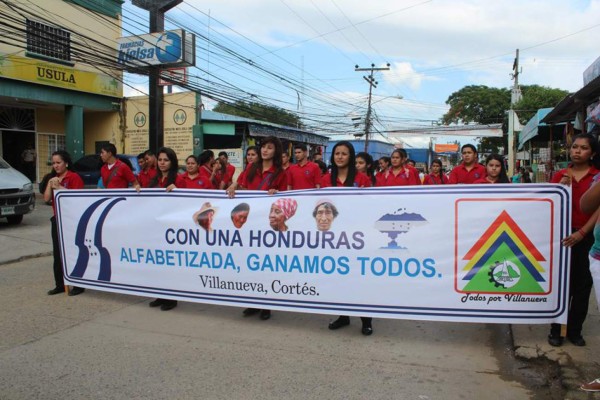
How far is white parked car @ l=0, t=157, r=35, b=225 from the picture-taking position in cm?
951

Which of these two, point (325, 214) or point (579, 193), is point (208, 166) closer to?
point (325, 214)

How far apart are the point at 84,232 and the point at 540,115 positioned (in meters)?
8.92

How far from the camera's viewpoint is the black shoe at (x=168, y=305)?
4.90m

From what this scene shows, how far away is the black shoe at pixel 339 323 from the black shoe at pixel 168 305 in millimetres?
1759

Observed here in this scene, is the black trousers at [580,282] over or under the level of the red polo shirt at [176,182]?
under

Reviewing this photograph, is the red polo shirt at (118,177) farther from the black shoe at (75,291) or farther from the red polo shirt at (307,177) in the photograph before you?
the red polo shirt at (307,177)

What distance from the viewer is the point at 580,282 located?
370 centimetres

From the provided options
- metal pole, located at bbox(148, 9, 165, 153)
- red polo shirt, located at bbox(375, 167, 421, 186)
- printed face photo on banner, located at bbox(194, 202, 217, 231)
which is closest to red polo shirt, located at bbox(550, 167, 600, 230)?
red polo shirt, located at bbox(375, 167, 421, 186)

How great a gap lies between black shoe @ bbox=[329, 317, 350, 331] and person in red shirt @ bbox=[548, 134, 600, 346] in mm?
1736

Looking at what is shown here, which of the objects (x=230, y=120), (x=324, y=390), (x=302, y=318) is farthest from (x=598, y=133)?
(x=230, y=120)

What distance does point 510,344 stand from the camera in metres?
4.03

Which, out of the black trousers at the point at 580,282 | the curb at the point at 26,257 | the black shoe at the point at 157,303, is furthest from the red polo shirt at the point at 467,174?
the curb at the point at 26,257

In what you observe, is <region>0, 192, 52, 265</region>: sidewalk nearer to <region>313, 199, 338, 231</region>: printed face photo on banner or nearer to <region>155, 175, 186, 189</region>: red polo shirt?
<region>155, 175, 186, 189</region>: red polo shirt

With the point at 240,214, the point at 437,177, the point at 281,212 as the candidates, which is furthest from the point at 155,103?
the point at 281,212
